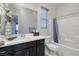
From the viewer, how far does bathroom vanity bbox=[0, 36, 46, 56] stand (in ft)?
5.17

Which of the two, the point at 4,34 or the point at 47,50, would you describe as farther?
the point at 47,50

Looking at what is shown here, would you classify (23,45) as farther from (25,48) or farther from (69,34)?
(69,34)

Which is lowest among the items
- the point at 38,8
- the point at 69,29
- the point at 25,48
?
the point at 25,48

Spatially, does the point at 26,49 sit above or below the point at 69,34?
below

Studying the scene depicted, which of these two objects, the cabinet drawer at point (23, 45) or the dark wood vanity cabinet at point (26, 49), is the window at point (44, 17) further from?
the cabinet drawer at point (23, 45)

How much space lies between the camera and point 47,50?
235cm

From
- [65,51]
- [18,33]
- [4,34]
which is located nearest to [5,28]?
[4,34]

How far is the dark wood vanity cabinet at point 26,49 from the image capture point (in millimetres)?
1587

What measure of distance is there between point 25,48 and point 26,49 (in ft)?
0.11

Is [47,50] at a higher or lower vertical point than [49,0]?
lower

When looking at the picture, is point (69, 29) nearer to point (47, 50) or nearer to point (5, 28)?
Result: point (47, 50)

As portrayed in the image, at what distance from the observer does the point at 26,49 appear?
1.92 meters

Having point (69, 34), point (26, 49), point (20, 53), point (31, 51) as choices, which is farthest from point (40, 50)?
point (69, 34)

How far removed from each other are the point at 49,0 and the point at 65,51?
3.63 ft
